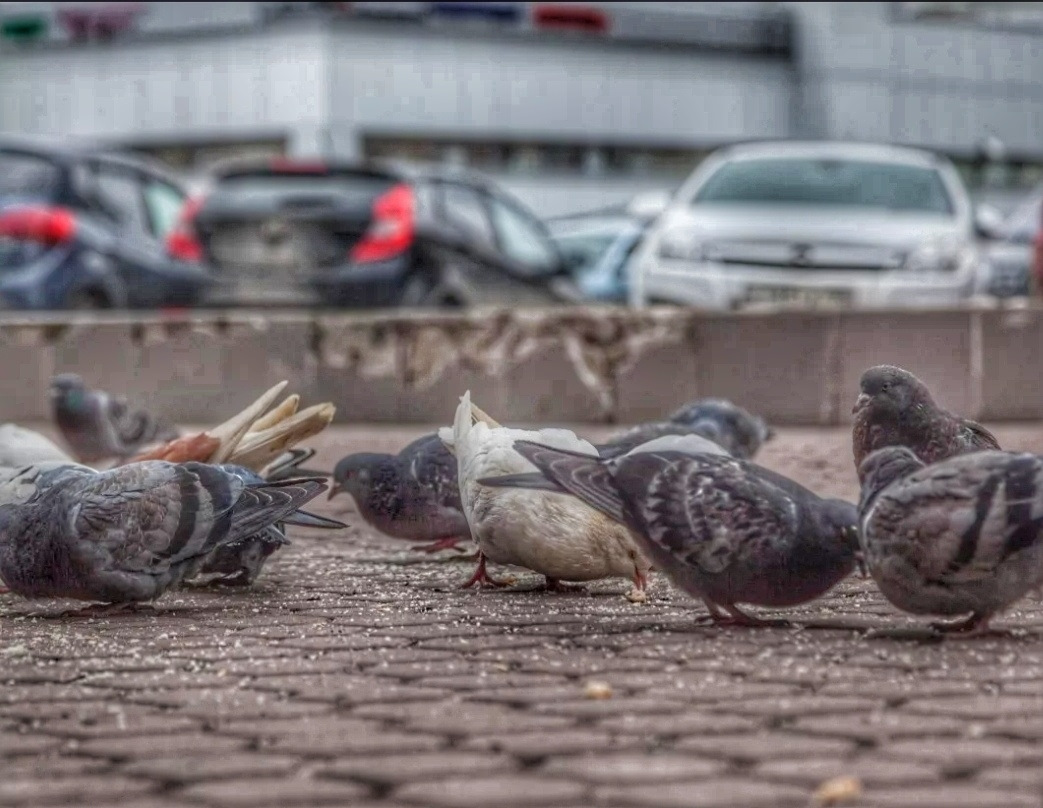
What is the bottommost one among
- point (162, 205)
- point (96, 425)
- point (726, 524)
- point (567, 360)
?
point (96, 425)

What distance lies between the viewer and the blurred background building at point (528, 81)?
30672mm

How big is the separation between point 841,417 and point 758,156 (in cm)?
418

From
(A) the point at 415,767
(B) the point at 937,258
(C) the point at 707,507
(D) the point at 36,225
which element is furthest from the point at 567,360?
(A) the point at 415,767

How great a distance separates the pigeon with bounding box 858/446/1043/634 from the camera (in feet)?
14.8

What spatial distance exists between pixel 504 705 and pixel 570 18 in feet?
98.5

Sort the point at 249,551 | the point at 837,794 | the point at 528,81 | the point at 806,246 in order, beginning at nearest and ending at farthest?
the point at 837,794 → the point at 249,551 → the point at 806,246 → the point at 528,81

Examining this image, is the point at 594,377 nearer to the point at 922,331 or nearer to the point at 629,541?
the point at 922,331

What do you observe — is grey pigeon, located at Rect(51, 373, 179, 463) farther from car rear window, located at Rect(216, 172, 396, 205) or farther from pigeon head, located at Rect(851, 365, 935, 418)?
car rear window, located at Rect(216, 172, 396, 205)

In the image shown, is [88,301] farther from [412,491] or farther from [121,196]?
[412,491]

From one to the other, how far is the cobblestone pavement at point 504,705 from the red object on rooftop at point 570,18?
2808 cm

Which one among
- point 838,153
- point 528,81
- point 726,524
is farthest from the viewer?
point 528,81

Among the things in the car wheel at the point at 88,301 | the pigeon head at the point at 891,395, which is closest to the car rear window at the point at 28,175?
the car wheel at the point at 88,301

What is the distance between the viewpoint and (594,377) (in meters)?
11.4

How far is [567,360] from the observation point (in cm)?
1145
